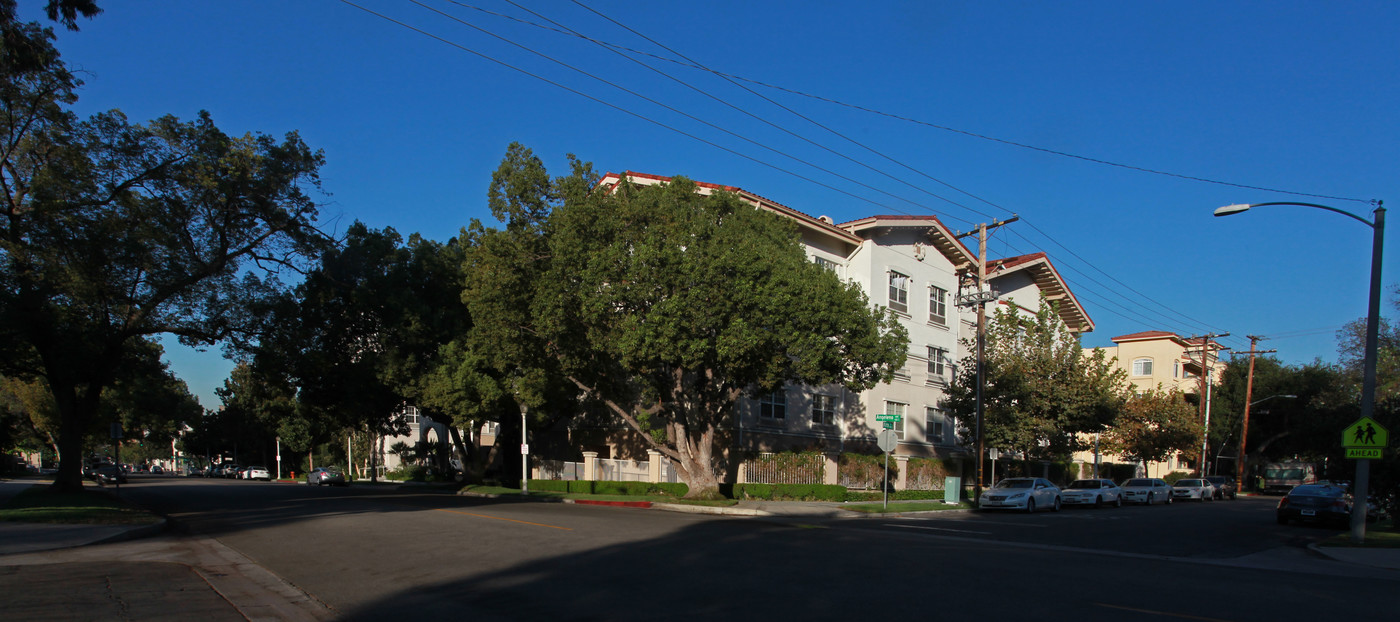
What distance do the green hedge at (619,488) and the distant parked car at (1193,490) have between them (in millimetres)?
30494

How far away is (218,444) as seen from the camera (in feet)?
294

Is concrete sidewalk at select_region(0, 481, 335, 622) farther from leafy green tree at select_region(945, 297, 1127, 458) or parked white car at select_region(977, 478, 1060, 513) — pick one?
leafy green tree at select_region(945, 297, 1127, 458)

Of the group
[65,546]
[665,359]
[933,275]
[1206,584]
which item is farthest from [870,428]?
[65,546]

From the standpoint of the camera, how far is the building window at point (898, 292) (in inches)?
1527

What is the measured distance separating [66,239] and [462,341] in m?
13.9

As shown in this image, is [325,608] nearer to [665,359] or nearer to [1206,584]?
[1206,584]

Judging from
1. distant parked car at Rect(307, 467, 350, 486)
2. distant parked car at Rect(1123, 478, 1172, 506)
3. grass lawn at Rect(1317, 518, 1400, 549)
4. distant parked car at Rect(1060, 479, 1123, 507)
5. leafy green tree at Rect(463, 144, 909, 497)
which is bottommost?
distant parked car at Rect(307, 467, 350, 486)

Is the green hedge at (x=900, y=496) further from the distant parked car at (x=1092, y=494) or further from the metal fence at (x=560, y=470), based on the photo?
the metal fence at (x=560, y=470)

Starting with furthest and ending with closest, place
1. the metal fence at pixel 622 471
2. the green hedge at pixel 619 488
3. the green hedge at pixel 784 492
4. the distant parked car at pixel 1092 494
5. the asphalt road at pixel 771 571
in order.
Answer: the distant parked car at pixel 1092 494, the metal fence at pixel 622 471, the green hedge at pixel 619 488, the green hedge at pixel 784 492, the asphalt road at pixel 771 571

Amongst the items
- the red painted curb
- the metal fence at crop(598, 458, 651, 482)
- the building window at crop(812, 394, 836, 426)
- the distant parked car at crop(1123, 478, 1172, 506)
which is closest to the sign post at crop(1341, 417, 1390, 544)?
the red painted curb

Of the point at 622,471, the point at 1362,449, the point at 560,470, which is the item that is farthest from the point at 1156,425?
the point at 560,470

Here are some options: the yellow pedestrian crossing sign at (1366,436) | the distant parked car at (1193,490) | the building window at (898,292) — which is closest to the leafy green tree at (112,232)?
the building window at (898,292)

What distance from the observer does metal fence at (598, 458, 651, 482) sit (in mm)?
34750

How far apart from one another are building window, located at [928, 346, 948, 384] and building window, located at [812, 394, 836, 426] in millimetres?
6662
